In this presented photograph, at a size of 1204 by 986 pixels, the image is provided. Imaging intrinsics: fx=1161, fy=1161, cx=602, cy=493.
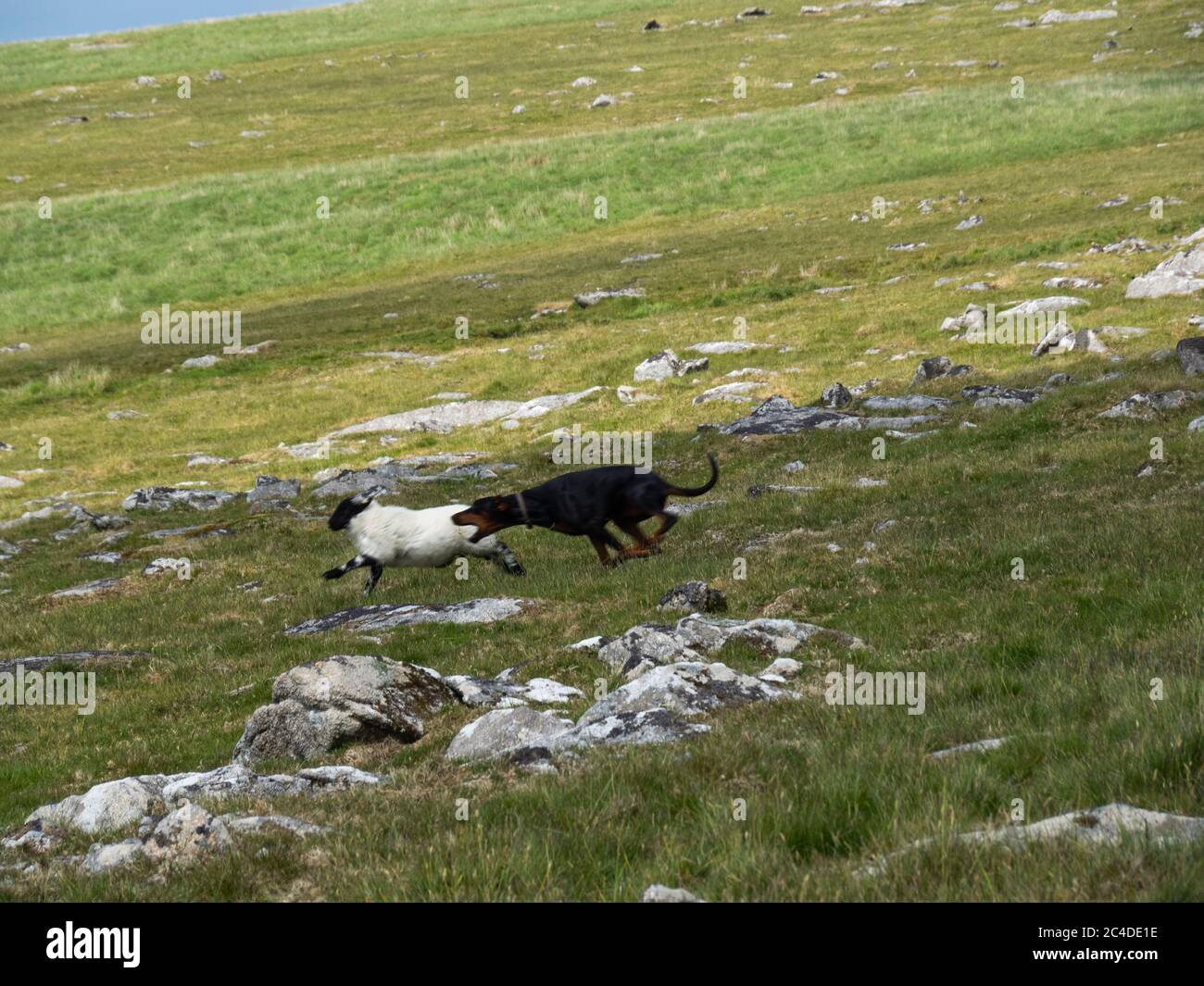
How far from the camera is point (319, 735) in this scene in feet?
34.0

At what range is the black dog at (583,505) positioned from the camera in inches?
684

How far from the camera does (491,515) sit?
57.9ft

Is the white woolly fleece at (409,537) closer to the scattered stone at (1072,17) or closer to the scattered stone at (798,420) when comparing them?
the scattered stone at (798,420)

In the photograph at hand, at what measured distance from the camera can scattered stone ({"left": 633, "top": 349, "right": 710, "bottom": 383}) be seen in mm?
36875

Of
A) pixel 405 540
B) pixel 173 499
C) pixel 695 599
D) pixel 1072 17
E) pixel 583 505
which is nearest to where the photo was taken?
pixel 695 599

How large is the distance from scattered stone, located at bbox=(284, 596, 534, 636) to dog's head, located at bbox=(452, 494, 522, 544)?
5.21ft

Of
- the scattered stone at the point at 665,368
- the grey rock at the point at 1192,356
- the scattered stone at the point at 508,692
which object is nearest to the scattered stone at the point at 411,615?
the scattered stone at the point at 508,692

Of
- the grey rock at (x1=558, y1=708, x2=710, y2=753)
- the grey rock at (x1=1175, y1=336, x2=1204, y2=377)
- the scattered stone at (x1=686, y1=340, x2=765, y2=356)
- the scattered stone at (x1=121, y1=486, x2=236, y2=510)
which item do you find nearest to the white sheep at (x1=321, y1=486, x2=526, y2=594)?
the grey rock at (x1=558, y1=708, x2=710, y2=753)

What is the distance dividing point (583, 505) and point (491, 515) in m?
1.43

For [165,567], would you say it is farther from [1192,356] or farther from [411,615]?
[1192,356]

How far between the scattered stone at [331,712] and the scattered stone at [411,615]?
4458mm

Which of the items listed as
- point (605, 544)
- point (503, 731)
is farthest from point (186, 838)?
point (605, 544)

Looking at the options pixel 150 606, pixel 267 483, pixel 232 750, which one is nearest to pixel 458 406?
pixel 267 483
